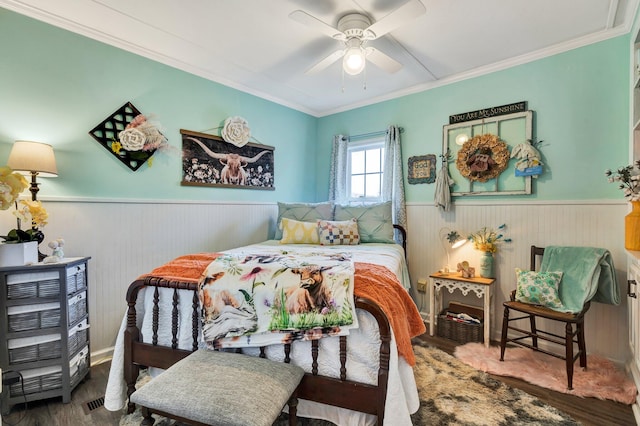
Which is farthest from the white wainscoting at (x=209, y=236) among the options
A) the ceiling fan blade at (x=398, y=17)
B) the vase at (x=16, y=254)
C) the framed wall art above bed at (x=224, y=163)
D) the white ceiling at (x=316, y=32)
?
the ceiling fan blade at (x=398, y=17)

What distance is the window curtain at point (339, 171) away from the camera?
3.95 meters

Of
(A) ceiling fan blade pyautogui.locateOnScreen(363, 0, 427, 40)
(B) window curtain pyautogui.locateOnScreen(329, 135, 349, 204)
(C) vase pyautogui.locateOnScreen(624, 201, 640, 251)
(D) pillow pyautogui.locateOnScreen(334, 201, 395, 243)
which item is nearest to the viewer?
(A) ceiling fan blade pyautogui.locateOnScreen(363, 0, 427, 40)

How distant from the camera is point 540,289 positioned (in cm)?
224

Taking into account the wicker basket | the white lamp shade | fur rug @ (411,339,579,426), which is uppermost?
the white lamp shade

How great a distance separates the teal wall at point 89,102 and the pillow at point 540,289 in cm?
281

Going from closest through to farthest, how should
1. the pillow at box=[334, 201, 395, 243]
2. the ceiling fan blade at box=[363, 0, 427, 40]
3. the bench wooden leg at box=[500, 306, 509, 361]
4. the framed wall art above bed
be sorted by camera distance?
the ceiling fan blade at box=[363, 0, 427, 40]
the bench wooden leg at box=[500, 306, 509, 361]
the framed wall art above bed
the pillow at box=[334, 201, 395, 243]

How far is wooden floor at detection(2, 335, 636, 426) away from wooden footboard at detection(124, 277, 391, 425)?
1.03ft

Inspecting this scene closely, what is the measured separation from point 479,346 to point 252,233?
2505 millimetres

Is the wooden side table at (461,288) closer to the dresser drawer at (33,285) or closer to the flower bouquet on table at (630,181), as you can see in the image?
the flower bouquet on table at (630,181)

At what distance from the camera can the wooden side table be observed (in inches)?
102

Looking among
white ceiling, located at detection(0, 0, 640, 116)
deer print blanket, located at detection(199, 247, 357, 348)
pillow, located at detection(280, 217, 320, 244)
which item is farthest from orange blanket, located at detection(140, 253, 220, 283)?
white ceiling, located at detection(0, 0, 640, 116)

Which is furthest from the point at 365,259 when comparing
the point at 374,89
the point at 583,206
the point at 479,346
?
the point at 374,89

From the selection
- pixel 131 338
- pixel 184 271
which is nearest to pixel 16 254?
pixel 131 338

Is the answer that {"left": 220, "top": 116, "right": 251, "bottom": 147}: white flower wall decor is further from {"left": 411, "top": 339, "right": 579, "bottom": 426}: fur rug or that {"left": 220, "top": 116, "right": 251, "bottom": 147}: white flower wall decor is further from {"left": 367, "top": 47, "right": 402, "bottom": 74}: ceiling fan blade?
{"left": 411, "top": 339, "right": 579, "bottom": 426}: fur rug
